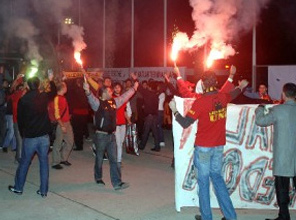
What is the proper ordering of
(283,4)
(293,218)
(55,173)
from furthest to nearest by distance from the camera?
(283,4), (55,173), (293,218)

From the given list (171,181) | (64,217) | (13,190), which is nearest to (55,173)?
(13,190)

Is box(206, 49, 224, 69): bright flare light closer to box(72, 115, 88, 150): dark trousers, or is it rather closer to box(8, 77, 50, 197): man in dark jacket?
box(8, 77, 50, 197): man in dark jacket

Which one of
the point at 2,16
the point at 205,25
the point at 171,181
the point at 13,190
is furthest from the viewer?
the point at 2,16

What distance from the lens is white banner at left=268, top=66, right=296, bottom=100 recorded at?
1223 centimetres

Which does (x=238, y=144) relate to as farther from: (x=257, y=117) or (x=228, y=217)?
(x=228, y=217)

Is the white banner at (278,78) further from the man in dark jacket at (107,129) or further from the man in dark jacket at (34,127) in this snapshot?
the man in dark jacket at (34,127)

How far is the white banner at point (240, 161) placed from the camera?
6.27 metres

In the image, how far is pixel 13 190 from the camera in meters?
7.40

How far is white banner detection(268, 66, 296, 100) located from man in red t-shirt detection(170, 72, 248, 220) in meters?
7.17

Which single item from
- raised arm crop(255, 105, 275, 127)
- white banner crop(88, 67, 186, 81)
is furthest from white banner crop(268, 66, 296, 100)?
raised arm crop(255, 105, 275, 127)

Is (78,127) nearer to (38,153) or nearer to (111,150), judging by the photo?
(111,150)

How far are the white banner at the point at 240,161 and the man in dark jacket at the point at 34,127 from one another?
2268 millimetres

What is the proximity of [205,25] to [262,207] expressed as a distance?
16.8 ft

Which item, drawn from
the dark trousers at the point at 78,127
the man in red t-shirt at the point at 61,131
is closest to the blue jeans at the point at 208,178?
the man in red t-shirt at the point at 61,131
